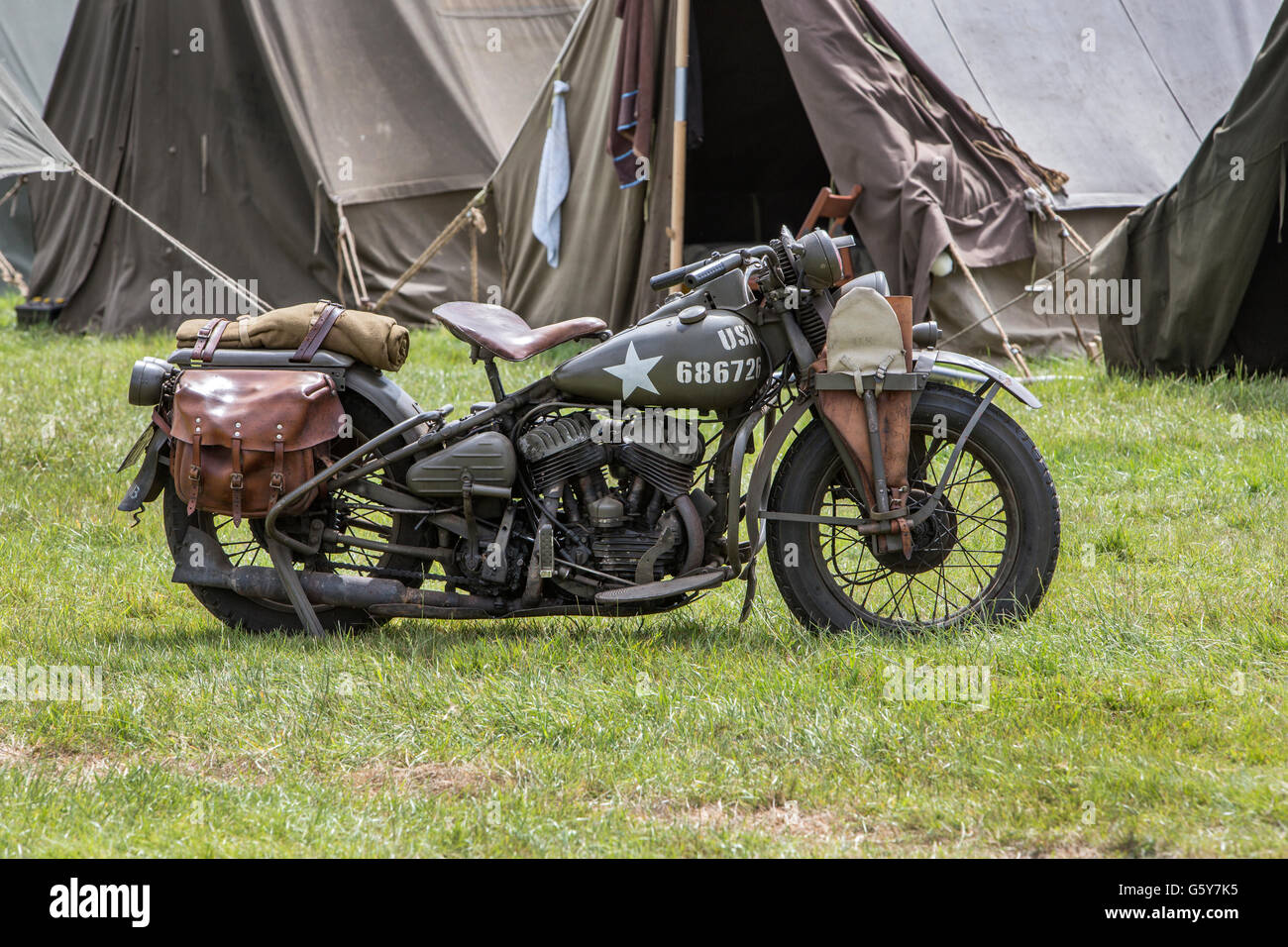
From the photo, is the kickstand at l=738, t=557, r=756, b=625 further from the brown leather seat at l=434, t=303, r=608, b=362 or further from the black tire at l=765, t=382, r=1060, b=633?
the brown leather seat at l=434, t=303, r=608, b=362

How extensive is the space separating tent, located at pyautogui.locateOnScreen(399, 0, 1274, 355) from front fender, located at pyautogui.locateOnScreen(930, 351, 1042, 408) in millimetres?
3603

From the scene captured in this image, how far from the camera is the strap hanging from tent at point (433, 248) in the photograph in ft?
30.6

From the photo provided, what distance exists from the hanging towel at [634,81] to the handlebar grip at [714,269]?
15.0ft

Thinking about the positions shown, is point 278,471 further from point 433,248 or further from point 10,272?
point 10,272

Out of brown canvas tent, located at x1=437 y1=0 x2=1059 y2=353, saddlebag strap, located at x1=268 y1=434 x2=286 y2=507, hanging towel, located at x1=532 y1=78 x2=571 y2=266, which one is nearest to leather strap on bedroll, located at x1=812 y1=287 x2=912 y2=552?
saddlebag strap, located at x1=268 y1=434 x2=286 y2=507

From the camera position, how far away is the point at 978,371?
367 cm

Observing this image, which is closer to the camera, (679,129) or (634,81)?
(679,129)

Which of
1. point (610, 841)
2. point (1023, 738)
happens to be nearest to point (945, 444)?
point (1023, 738)

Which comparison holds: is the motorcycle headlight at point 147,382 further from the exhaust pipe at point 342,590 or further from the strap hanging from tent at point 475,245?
the strap hanging from tent at point 475,245

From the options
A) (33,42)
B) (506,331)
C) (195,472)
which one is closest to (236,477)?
(195,472)

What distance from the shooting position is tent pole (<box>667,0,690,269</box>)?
7621 millimetres

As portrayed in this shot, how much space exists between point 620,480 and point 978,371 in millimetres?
1057

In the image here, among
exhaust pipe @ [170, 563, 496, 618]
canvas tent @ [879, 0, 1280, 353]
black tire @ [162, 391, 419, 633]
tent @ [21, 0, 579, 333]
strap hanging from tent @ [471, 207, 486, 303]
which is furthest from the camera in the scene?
tent @ [21, 0, 579, 333]

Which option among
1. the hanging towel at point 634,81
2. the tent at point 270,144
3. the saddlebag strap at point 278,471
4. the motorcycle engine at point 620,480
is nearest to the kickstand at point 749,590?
the motorcycle engine at point 620,480
